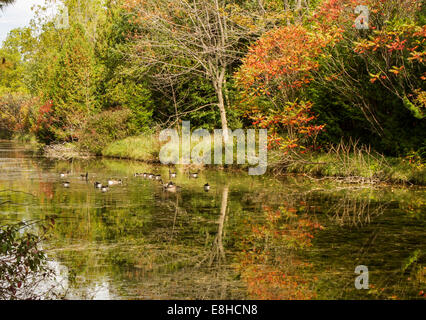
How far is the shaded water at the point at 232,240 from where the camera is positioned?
6.41 meters

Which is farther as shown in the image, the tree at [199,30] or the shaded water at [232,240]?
the tree at [199,30]

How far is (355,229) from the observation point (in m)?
9.91

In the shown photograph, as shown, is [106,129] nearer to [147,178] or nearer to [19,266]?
[147,178]

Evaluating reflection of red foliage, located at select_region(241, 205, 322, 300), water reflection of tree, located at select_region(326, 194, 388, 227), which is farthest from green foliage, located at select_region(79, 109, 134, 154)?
reflection of red foliage, located at select_region(241, 205, 322, 300)

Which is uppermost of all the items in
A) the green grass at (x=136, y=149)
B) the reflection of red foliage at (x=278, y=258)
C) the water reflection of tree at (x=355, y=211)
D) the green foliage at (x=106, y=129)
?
the green foliage at (x=106, y=129)

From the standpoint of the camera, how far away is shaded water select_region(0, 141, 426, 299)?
6.41m

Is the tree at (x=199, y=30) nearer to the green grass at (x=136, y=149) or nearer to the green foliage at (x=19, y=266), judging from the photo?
the green grass at (x=136, y=149)

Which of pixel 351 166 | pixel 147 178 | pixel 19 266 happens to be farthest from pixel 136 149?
pixel 19 266

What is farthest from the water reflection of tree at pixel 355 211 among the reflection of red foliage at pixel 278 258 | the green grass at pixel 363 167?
the green grass at pixel 363 167

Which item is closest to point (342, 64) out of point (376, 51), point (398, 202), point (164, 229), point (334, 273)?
point (376, 51)

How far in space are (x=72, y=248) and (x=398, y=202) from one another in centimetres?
795

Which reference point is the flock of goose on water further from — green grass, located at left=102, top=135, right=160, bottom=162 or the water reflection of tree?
green grass, located at left=102, top=135, right=160, bottom=162
